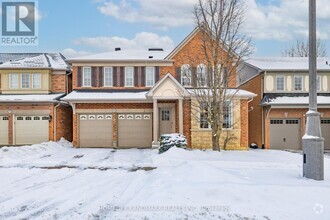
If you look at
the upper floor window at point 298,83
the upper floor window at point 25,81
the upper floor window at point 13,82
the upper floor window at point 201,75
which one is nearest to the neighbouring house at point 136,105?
the upper floor window at point 201,75

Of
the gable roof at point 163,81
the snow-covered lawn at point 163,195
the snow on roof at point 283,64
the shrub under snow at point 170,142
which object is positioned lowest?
the snow-covered lawn at point 163,195

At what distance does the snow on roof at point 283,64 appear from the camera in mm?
22578

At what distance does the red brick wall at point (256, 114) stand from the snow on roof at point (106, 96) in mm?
8818

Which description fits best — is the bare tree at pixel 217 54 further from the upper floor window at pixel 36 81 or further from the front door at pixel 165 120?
the upper floor window at pixel 36 81

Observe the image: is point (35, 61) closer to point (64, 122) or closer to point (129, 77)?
point (64, 122)

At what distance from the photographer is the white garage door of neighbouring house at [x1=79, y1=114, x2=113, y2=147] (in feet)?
68.8

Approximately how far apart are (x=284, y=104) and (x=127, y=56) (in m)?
11.7

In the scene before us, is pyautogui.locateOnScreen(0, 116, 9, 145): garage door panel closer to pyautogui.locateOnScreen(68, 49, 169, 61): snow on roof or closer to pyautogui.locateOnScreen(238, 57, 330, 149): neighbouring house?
pyautogui.locateOnScreen(68, 49, 169, 61): snow on roof

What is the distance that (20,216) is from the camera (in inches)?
252

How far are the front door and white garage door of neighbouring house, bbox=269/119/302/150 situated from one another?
7466 mm

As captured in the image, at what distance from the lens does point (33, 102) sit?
2195 cm

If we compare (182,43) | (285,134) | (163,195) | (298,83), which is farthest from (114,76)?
(163,195)

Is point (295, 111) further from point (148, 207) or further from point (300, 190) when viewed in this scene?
point (148, 207)

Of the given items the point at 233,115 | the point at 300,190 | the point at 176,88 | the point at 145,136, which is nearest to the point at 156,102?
the point at 176,88
